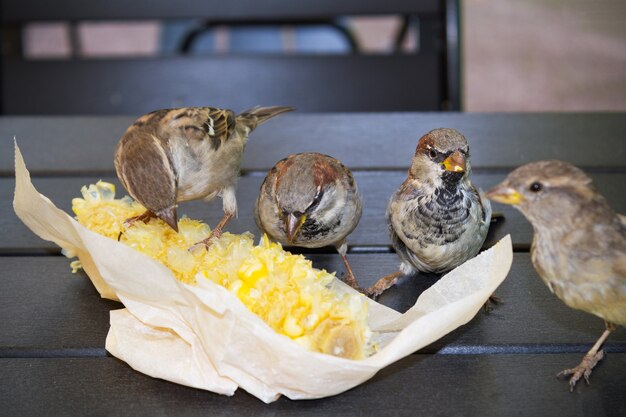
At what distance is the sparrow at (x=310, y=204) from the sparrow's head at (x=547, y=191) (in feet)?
1.27

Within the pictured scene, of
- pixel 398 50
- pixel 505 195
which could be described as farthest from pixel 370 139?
pixel 398 50

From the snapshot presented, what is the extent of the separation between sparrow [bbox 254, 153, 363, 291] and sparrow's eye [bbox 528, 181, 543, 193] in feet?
1.33

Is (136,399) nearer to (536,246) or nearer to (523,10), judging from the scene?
(536,246)

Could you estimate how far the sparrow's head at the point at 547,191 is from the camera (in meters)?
0.97

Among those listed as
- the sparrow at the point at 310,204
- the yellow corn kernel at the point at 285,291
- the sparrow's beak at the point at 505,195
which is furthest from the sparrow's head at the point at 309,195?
the sparrow's beak at the point at 505,195

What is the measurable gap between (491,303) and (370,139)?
3.31ft

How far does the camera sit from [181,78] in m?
3.03

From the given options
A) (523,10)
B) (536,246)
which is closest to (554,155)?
(536,246)

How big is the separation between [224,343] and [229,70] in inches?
86.3

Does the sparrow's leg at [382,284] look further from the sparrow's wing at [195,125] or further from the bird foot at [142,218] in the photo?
the sparrow's wing at [195,125]

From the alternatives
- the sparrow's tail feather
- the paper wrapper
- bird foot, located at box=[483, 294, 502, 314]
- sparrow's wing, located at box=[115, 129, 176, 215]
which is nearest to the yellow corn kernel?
the paper wrapper

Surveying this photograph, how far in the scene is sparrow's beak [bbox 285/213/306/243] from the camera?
1379mm

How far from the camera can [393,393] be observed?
0.98m

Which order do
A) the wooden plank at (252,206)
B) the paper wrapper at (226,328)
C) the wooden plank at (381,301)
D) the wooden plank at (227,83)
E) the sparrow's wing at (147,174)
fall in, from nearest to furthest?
the paper wrapper at (226,328) < the wooden plank at (381,301) < the sparrow's wing at (147,174) < the wooden plank at (252,206) < the wooden plank at (227,83)
